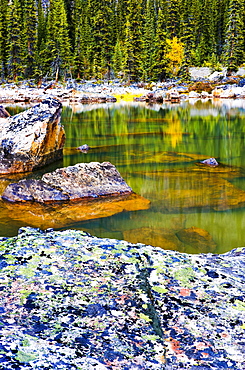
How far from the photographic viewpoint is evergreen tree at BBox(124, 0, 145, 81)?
62438 millimetres

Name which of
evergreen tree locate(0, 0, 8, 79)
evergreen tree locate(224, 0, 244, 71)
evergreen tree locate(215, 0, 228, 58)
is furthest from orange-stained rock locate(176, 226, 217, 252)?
evergreen tree locate(215, 0, 228, 58)

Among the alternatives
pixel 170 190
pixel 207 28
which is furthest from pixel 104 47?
pixel 170 190

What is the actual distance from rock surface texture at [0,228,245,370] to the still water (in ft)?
8.05

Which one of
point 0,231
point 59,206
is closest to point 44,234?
point 0,231

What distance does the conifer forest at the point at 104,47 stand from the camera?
205 ft

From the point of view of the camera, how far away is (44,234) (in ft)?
11.9

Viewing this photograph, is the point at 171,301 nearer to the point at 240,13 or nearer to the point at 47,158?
the point at 47,158

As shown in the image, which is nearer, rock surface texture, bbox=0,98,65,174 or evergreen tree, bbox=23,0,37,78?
rock surface texture, bbox=0,98,65,174

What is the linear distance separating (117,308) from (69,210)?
479 centimetres

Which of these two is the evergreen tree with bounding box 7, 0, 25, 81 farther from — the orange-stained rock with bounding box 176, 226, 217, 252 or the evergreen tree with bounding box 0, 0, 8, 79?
the orange-stained rock with bounding box 176, 226, 217, 252

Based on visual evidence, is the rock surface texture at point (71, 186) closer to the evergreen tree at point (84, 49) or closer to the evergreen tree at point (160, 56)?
the evergreen tree at point (160, 56)

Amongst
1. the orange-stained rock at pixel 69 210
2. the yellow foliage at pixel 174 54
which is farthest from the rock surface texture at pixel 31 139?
the yellow foliage at pixel 174 54

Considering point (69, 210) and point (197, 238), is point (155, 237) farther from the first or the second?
point (69, 210)

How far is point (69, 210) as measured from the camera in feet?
22.7
